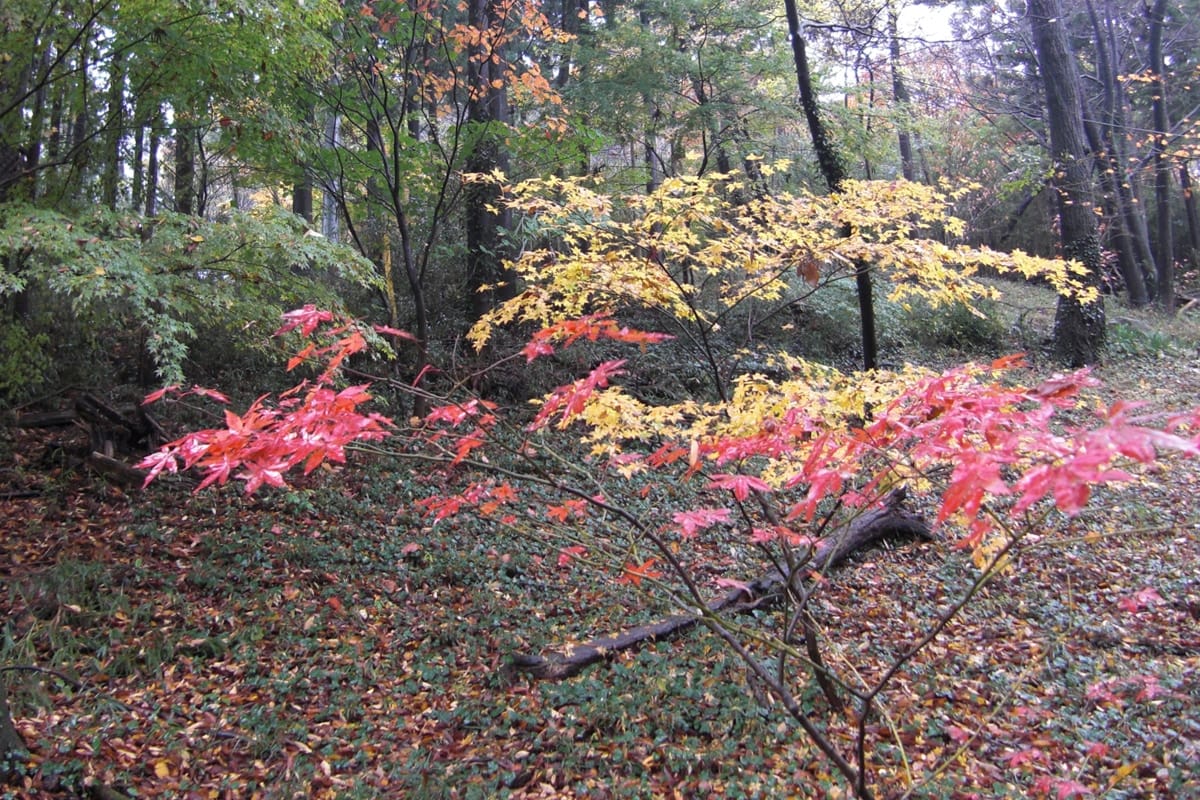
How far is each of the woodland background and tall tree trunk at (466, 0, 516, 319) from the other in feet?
0.27

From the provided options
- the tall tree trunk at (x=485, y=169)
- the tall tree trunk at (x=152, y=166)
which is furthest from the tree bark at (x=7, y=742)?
the tall tree trunk at (x=485, y=169)

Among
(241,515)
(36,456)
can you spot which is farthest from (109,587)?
(36,456)

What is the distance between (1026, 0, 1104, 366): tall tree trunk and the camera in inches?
432

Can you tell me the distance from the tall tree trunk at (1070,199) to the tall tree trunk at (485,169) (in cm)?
889

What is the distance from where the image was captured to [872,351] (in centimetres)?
755

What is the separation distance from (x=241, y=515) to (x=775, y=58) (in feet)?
30.9

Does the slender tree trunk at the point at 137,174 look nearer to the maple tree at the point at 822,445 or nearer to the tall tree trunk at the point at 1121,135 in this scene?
the maple tree at the point at 822,445

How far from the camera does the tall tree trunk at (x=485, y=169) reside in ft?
23.6

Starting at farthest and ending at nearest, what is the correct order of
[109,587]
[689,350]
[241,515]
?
[689,350] → [241,515] → [109,587]

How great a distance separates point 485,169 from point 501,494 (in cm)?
649

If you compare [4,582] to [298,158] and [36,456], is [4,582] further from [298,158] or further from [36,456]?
[298,158]

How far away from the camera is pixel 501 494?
2816 mm

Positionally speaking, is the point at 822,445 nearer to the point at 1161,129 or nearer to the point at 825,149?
the point at 825,149

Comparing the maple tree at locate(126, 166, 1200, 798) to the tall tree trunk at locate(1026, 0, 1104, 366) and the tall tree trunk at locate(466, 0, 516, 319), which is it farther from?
the tall tree trunk at locate(1026, 0, 1104, 366)
